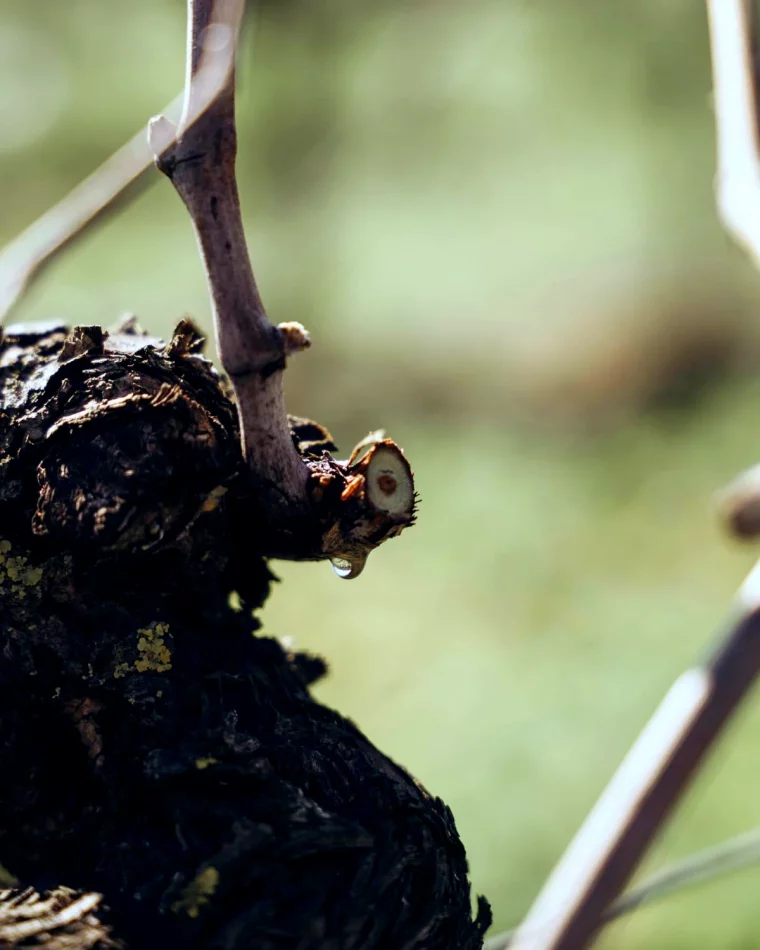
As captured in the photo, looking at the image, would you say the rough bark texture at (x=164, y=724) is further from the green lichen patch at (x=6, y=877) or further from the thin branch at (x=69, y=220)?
the thin branch at (x=69, y=220)

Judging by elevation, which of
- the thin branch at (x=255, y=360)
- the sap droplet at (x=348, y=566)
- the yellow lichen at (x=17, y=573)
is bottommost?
the yellow lichen at (x=17, y=573)

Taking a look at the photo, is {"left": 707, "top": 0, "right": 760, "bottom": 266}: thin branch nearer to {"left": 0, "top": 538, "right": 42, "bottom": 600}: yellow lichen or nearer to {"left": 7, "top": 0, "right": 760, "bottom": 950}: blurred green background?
{"left": 0, "top": 538, "right": 42, "bottom": 600}: yellow lichen

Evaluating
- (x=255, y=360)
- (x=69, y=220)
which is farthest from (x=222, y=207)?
(x=69, y=220)

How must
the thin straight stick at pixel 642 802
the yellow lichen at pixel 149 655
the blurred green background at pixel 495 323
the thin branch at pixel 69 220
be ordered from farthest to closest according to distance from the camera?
the blurred green background at pixel 495 323 < the thin branch at pixel 69 220 < the yellow lichen at pixel 149 655 < the thin straight stick at pixel 642 802

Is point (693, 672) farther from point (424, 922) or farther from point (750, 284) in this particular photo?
point (750, 284)

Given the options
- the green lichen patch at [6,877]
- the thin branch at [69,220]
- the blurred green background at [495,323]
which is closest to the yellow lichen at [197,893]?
the green lichen patch at [6,877]

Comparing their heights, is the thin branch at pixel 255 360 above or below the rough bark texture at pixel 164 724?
above

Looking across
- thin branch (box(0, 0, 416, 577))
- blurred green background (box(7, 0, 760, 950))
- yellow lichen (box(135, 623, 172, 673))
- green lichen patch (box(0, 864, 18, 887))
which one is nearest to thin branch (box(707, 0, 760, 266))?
thin branch (box(0, 0, 416, 577))

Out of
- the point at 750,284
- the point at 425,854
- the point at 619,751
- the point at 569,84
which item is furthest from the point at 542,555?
the point at 425,854
